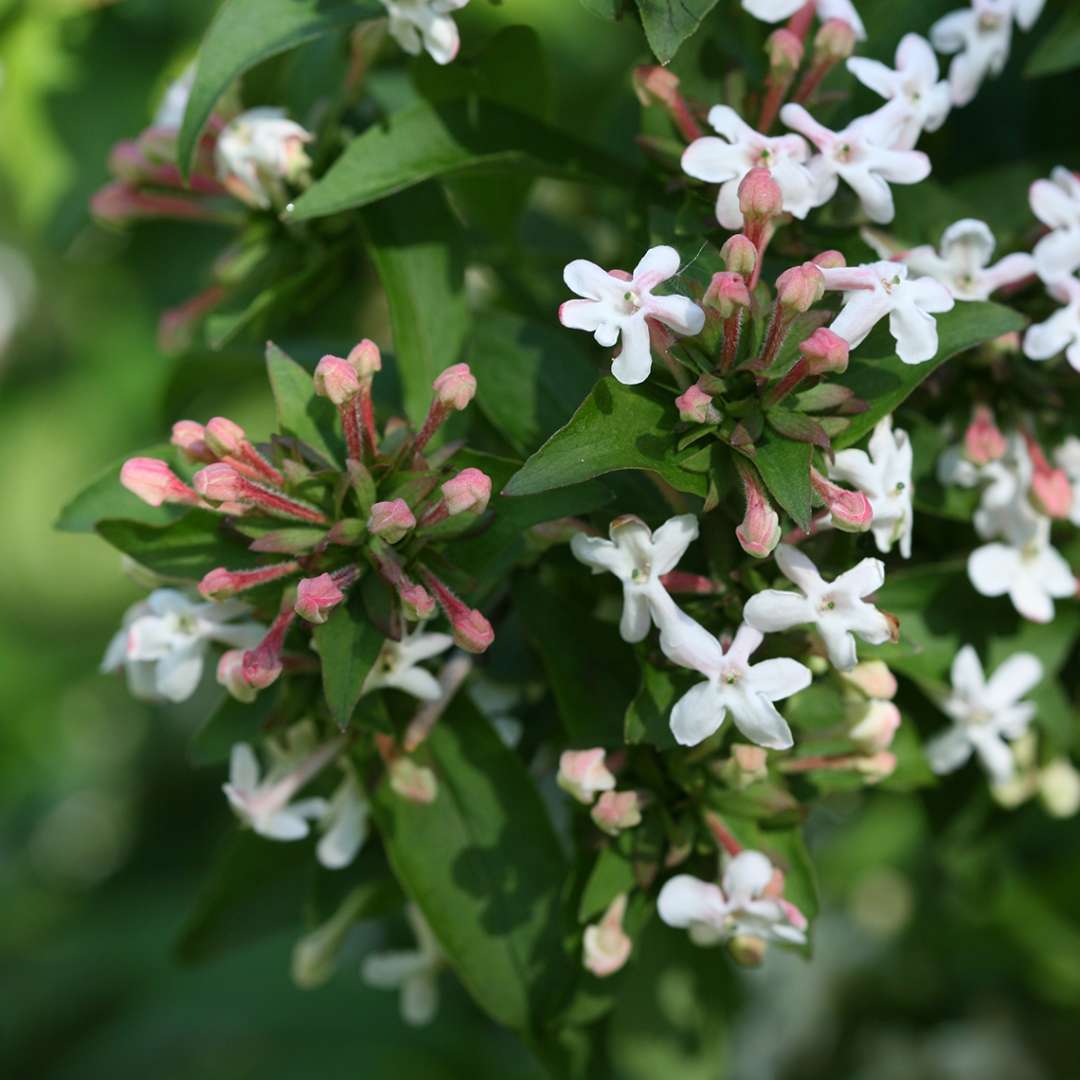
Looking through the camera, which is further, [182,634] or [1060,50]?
[1060,50]

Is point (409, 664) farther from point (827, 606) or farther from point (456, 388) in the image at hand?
point (827, 606)

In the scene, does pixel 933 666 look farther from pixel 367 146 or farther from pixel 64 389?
pixel 64 389

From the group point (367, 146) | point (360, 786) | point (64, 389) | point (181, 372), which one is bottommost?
point (64, 389)

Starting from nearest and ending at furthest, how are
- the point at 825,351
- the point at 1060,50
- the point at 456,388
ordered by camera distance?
1. the point at 825,351
2. the point at 456,388
3. the point at 1060,50

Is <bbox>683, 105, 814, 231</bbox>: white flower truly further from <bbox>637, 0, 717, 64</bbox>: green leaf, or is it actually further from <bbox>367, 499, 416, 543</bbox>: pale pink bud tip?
<bbox>367, 499, 416, 543</bbox>: pale pink bud tip

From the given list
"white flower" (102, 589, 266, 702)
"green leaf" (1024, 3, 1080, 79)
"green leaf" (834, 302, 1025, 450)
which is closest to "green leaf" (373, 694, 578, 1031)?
"white flower" (102, 589, 266, 702)

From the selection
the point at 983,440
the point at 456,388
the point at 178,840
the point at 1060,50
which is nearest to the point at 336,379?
the point at 456,388

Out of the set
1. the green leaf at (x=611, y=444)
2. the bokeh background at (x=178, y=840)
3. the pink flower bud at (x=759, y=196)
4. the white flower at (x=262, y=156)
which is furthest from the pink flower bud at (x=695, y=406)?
the bokeh background at (x=178, y=840)

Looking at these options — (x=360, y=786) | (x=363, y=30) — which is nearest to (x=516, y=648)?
(x=360, y=786)
